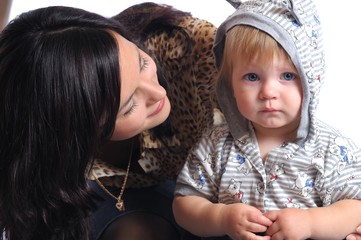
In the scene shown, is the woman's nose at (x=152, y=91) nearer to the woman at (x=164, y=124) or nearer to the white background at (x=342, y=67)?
the woman at (x=164, y=124)

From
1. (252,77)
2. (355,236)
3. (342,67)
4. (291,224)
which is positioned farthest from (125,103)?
(342,67)

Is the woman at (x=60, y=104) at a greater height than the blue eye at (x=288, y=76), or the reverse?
the blue eye at (x=288, y=76)

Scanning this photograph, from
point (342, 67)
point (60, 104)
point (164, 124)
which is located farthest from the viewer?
point (342, 67)

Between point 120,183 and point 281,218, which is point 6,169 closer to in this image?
point 120,183

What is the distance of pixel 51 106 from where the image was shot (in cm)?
80

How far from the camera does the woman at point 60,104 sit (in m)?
0.79

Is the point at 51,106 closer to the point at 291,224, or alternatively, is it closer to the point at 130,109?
the point at 130,109

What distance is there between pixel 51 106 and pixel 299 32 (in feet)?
1.35

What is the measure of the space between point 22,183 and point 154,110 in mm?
259

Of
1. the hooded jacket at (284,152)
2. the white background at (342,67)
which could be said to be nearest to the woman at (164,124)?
the hooded jacket at (284,152)

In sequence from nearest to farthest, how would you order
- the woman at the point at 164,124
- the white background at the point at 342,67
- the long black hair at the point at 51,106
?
the long black hair at the point at 51,106 < the woman at the point at 164,124 < the white background at the point at 342,67

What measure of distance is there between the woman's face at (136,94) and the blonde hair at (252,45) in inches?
5.8

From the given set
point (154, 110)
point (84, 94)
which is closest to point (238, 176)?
point (154, 110)

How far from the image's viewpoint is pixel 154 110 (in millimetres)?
904
